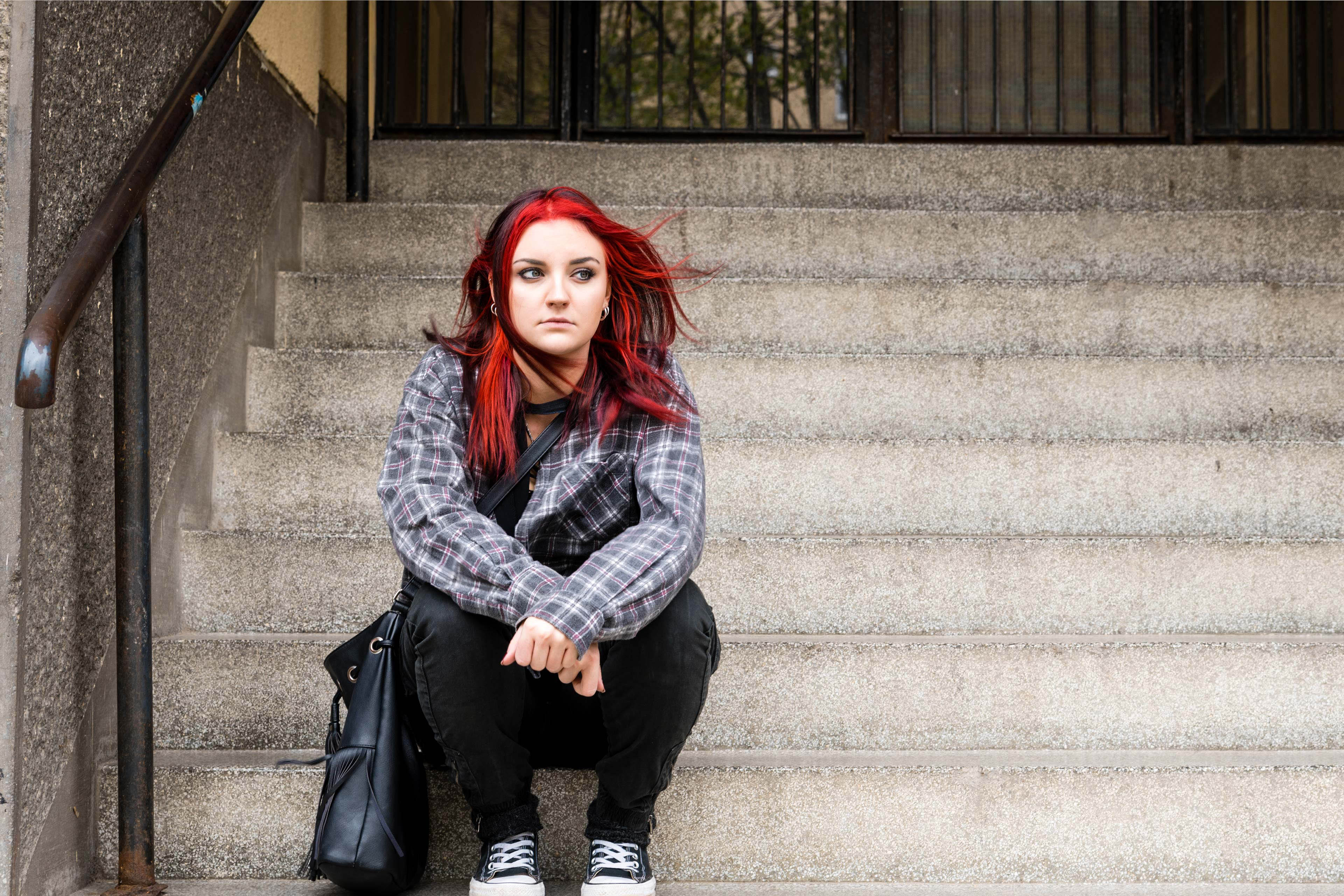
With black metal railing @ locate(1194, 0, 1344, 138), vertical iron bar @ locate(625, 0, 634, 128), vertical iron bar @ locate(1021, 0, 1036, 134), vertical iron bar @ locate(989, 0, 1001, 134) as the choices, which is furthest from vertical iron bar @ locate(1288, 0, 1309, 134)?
vertical iron bar @ locate(625, 0, 634, 128)

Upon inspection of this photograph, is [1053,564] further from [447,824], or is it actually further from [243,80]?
[243,80]

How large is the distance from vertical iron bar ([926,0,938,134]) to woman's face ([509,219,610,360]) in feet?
9.57

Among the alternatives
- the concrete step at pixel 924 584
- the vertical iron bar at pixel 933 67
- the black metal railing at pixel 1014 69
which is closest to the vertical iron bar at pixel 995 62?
the black metal railing at pixel 1014 69

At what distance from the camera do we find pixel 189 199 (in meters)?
2.18

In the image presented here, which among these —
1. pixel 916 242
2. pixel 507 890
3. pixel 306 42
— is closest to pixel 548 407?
pixel 507 890

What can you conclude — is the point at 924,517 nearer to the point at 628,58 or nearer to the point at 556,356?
the point at 556,356

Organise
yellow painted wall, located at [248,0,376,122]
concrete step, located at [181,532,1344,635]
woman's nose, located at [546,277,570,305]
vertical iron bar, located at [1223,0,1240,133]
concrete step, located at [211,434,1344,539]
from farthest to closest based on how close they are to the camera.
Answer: vertical iron bar, located at [1223,0,1240,133] < yellow painted wall, located at [248,0,376,122] < concrete step, located at [211,434,1344,539] < concrete step, located at [181,532,1344,635] < woman's nose, located at [546,277,570,305]

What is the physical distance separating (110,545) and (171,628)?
34 centimetres

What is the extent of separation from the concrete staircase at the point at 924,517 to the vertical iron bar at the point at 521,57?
2.71 feet

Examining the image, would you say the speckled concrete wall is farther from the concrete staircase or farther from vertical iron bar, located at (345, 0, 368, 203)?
vertical iron bar, located at (345, 0, 368, 203)

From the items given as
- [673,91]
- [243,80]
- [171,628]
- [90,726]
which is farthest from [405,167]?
[90,726]

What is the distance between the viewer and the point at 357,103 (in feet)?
10.8

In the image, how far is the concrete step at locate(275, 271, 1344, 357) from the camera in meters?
2.81

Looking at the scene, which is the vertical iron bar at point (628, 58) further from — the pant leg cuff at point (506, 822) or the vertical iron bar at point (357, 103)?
the pant leg cuff at point (506, 822)
